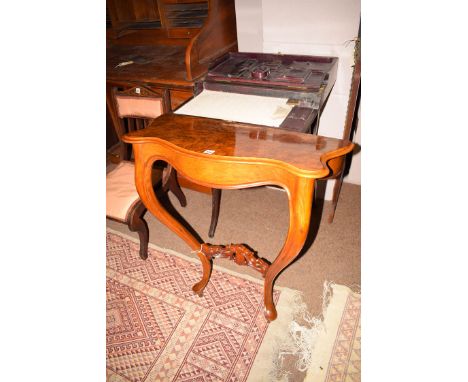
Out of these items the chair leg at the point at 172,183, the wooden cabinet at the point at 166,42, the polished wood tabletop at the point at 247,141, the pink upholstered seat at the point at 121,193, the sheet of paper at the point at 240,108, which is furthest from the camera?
the chair leg at the point at 172,183

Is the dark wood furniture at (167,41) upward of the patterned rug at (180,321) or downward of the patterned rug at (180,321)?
upward

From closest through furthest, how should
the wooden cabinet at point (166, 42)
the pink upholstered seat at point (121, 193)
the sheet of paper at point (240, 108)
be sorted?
1. the sheet of paper at point (240, 108)
2. the pink upholstered seat at point (121, 193)
3. the wooden cabinet at point (166, 42)

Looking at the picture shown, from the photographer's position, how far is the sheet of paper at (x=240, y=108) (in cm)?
136

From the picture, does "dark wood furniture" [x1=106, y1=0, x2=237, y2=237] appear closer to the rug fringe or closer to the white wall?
the white wall

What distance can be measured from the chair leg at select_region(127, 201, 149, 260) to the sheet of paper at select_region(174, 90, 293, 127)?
0.63m

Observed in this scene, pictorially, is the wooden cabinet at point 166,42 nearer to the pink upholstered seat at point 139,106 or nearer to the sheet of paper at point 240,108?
the pink upholstered seat at point 139,106

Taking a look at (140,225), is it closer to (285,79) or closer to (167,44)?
(285,79)

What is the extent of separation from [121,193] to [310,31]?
1552mm

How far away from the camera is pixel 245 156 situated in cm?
107

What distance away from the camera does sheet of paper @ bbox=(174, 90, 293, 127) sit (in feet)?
4.46

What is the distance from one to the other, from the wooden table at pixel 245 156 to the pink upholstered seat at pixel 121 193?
0.38m

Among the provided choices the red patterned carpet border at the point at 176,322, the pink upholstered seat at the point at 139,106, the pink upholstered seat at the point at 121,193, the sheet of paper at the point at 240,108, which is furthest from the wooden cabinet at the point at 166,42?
the red patterned carpet border at the point at 176,322
